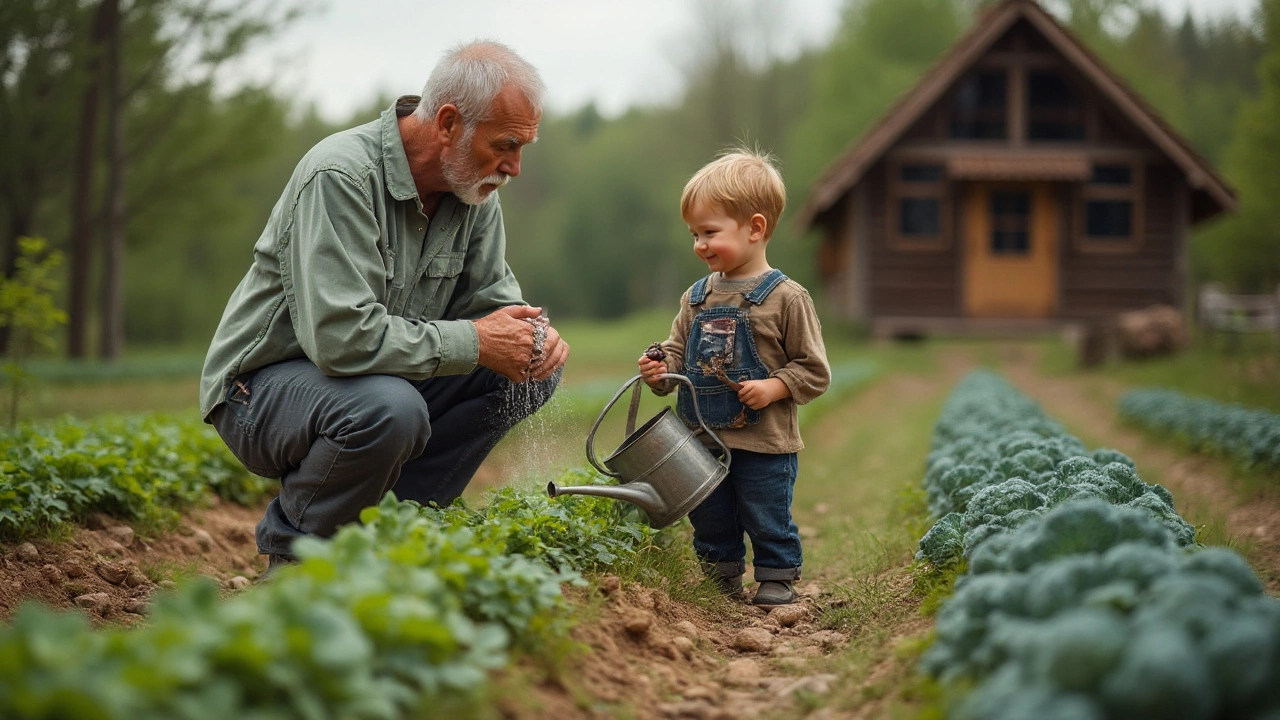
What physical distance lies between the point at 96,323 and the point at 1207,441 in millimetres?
37232

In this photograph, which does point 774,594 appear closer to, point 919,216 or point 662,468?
point 662,468

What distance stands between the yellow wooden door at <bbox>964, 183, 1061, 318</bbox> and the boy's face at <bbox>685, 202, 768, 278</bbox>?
15.5 metres

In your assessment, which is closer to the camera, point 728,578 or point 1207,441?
point 728,578

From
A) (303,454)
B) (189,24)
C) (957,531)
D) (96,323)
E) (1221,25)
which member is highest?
(1221,25)

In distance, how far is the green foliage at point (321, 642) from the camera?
155 centimetres

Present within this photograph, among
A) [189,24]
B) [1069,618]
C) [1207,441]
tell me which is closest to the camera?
[1069,618]

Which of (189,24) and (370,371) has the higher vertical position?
(189,24)

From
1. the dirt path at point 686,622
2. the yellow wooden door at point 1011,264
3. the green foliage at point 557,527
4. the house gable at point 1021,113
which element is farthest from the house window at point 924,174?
the green foliage at point 557,527

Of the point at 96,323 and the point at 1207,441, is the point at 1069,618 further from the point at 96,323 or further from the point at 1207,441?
the point at 96,323

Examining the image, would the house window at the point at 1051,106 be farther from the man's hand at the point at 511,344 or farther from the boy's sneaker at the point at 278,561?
the boy's sneaker at the point at 278,561

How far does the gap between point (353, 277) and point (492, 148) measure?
658mm

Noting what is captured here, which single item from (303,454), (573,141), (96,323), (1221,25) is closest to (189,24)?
(303,454)

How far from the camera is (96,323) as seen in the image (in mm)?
36344

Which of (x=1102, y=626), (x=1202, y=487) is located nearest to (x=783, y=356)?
(x=1102, y=626)
